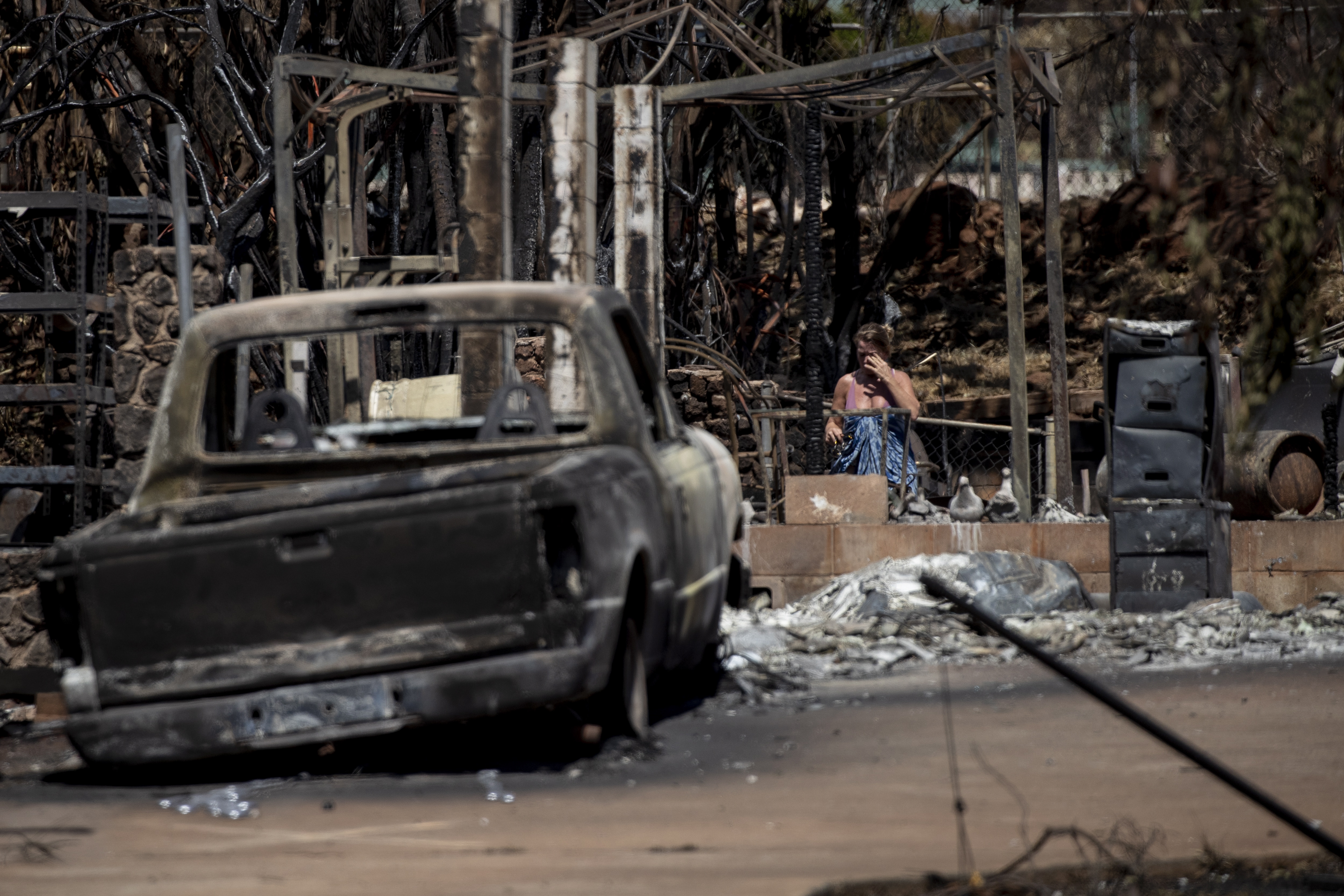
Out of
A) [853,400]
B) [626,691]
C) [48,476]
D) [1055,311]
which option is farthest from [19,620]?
[1055,311]

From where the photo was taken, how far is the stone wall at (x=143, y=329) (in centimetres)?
924

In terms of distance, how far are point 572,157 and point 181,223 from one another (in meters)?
3.38

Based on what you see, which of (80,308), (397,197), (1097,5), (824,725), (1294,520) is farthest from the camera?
(397,197)

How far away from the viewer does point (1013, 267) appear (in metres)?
12.5

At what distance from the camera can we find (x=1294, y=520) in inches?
455

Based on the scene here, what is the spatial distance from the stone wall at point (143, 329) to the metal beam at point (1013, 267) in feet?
19.0

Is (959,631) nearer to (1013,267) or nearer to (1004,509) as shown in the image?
(1004,509)

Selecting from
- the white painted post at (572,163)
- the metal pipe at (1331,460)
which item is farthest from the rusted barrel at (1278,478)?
the white painted post at (572,163)

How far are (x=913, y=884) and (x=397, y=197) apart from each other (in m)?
16.8

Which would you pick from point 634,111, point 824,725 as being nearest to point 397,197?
point 634,111

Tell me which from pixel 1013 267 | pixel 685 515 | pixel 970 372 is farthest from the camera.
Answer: pixel 970 372

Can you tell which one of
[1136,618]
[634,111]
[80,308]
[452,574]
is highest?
[634,111]

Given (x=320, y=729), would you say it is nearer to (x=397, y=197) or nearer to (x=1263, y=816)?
(x=1263, y=816)

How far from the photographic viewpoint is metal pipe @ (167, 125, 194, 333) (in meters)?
8.23
